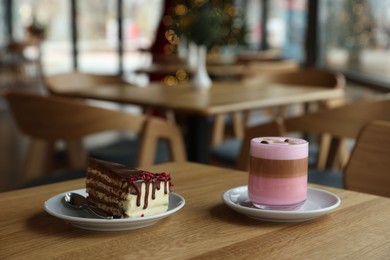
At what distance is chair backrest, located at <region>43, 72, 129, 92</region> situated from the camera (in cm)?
410

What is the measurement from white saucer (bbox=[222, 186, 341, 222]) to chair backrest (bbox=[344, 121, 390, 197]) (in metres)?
0.42

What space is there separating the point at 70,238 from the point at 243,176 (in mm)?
518

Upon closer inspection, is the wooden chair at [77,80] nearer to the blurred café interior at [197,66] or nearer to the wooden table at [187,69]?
the blurred café interior at [197,66]

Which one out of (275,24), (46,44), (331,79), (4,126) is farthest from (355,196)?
(46,44)

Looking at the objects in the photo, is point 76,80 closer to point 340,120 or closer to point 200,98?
point 200,98

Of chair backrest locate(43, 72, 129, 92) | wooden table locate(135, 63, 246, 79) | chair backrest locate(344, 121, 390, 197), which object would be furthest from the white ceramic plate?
wooden table locate(135, 63, 246, 79)

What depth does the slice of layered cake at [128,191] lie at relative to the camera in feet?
3.34

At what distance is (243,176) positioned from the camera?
143cm

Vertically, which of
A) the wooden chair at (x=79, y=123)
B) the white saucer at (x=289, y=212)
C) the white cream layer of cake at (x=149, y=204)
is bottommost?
the wooden chair at (x=79, y=123)

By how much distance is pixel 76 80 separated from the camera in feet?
14.3

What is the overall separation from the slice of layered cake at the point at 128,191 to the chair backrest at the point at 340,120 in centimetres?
150

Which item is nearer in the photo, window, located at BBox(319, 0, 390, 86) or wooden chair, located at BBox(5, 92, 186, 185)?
wooden chair, located at BBox(5, 92, 186, 185)

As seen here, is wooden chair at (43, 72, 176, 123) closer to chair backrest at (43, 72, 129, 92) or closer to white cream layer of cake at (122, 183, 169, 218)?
chair backrest at (43, 72, 129, 92)

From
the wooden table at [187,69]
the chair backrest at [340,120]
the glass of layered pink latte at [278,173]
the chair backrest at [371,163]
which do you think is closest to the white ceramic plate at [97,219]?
the glass of layered pink latte at [278,173]
